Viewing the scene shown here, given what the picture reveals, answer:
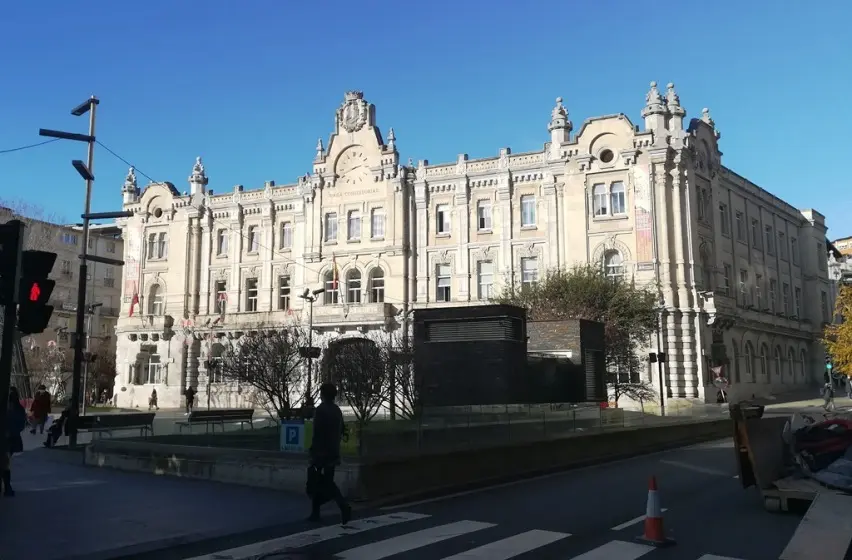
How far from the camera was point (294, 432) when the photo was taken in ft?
44.1

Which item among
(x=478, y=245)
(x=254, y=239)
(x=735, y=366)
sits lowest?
(x=735, y=366)

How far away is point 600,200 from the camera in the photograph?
4528 cm

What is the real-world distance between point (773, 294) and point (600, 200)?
1893cm

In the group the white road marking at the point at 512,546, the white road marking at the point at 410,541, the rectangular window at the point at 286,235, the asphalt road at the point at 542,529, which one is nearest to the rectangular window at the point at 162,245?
the rectangular window at the point at 286,235

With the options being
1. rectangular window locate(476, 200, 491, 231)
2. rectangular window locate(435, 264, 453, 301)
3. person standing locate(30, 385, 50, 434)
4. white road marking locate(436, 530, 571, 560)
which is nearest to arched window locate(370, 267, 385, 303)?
rectangular window locate(435, 264, 453, 301)

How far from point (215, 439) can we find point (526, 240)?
109 ft

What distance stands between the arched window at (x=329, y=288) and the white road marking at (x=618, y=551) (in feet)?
140

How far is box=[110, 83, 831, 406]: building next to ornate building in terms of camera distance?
43875mm

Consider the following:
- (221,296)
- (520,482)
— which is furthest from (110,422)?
(221,296)

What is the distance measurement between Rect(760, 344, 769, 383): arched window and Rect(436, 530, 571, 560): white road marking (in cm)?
4612

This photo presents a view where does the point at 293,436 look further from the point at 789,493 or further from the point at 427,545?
the point at 789,493

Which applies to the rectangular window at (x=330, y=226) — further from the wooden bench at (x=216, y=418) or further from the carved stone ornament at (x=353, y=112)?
the wooden bench at (x=216, y=418)

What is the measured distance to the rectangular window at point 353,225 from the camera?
5103 cm

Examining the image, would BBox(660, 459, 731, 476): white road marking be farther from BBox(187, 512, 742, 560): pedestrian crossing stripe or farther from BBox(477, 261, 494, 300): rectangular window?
BBox(477, 261, 494, 300): rectangular window
